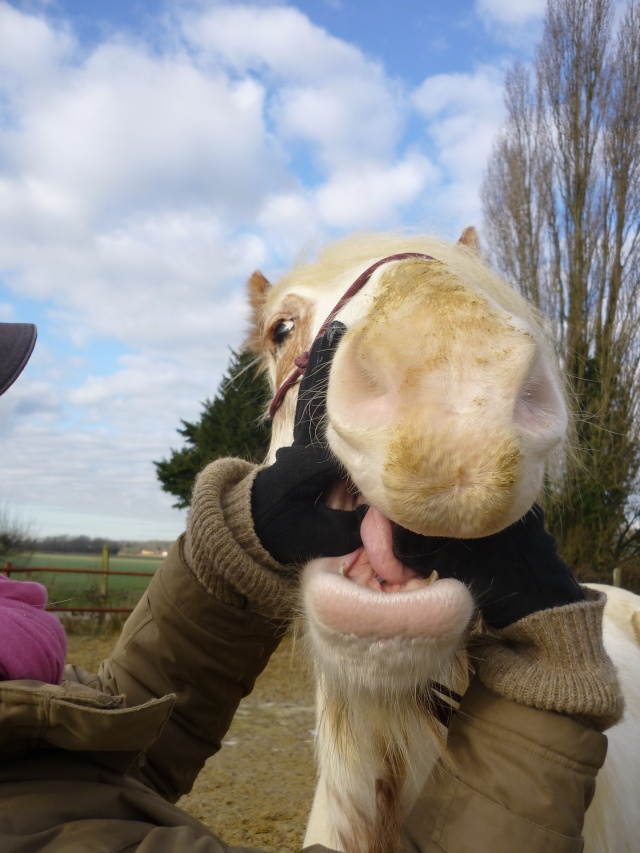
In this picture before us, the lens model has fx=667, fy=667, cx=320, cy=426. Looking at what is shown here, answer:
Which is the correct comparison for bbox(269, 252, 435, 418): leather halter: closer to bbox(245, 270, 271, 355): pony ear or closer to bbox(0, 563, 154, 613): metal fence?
bbox(245, 270, 271, 355): pony ear

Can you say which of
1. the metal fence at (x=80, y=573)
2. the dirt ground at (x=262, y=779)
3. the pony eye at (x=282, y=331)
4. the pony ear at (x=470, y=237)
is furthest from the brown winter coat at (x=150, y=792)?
the metal fence at (x=80, y=573)

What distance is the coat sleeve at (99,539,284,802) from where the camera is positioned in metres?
1.62

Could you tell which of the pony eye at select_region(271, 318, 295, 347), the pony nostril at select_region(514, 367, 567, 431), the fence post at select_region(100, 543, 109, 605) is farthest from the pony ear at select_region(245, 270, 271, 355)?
the fence post at select_region(100, 543, 109, 605)

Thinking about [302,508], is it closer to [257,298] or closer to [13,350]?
[13,350]

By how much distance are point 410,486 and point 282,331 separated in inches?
48.6

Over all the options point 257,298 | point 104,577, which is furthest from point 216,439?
point 257,298

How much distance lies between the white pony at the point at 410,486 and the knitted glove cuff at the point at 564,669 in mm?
107

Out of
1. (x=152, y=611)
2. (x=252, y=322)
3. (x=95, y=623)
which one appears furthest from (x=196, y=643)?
(x=95, y=623)

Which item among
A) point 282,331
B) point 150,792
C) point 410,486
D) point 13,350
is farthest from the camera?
point 282,331

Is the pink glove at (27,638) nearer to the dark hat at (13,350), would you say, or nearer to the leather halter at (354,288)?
the dark hat at (13,350)

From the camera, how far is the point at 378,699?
127cm

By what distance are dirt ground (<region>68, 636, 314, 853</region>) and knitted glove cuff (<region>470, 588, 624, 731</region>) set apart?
6.09ft

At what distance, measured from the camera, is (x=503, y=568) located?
1.16 meters

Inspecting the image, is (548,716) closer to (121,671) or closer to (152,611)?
(152,611)
